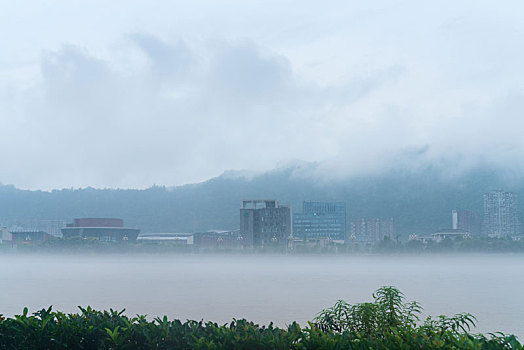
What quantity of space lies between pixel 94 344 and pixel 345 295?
53511 millimetres

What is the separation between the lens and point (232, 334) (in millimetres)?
5871

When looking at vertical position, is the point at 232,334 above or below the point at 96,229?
below

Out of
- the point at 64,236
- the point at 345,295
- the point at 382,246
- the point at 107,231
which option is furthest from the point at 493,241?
the point at 345,295

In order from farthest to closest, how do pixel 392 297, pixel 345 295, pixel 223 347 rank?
pixel 345 295, pixel 392 297, pixel 223 347

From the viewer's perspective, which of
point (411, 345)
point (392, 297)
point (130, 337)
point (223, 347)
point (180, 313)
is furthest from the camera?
point (180, 313)

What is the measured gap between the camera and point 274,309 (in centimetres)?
4219

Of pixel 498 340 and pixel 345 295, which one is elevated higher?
pixel 498 340

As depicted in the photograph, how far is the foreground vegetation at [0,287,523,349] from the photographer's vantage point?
5223mm

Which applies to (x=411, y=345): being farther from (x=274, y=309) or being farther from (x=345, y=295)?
(x=345, y=295)

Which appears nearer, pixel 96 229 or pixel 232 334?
pixel 232 334

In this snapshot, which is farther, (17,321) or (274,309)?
(274,309)

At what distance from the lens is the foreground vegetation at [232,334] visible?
5223 millimetres

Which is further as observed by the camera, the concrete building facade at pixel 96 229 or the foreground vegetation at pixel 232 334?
the concrete building facade at pixel 96 229

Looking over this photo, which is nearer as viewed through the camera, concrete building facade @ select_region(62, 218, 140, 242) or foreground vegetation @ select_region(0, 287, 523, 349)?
foreground vegetation @ select_region(0, 287, 523, 349)
